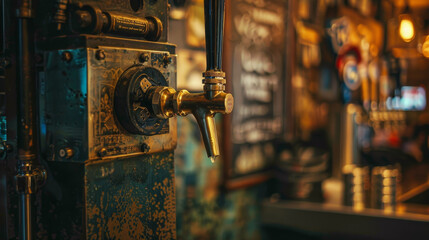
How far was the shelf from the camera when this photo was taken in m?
2.37

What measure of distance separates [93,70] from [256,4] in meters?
2.28

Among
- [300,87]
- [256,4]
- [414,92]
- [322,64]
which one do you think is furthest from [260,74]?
[414,92]

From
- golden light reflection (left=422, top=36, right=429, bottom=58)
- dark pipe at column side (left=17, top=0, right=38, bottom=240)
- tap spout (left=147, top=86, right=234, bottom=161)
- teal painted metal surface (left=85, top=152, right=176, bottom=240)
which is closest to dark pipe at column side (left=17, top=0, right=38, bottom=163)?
dark pipe at column side (left=17, top=0, right=38, bottom=240)

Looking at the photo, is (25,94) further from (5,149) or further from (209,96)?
(209,96)

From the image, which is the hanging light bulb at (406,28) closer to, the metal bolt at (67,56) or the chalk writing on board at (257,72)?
the chalk writing on board at (257,72)

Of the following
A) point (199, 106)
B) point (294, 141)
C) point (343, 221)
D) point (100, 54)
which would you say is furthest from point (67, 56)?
point (294, 141)

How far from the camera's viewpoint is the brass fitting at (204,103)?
2.92 feet

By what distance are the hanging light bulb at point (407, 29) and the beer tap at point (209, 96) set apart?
8.03ft

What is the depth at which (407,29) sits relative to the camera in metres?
3.00

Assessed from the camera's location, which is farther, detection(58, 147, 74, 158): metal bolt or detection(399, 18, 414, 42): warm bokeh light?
detection(399, 18, 414, 42): warm bokeh light

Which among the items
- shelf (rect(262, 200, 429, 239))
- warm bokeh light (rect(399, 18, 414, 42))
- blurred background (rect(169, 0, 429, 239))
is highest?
warm bokeh light (rect(399, 18, 414, 42))

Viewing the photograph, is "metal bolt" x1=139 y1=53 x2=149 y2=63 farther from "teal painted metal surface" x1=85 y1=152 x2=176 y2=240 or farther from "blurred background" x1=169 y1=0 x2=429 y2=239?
"blurred background" x1=169 y1=0 x2=429 y2=239

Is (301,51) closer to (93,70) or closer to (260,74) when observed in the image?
(260,74)

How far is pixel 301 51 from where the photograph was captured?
3.69m
